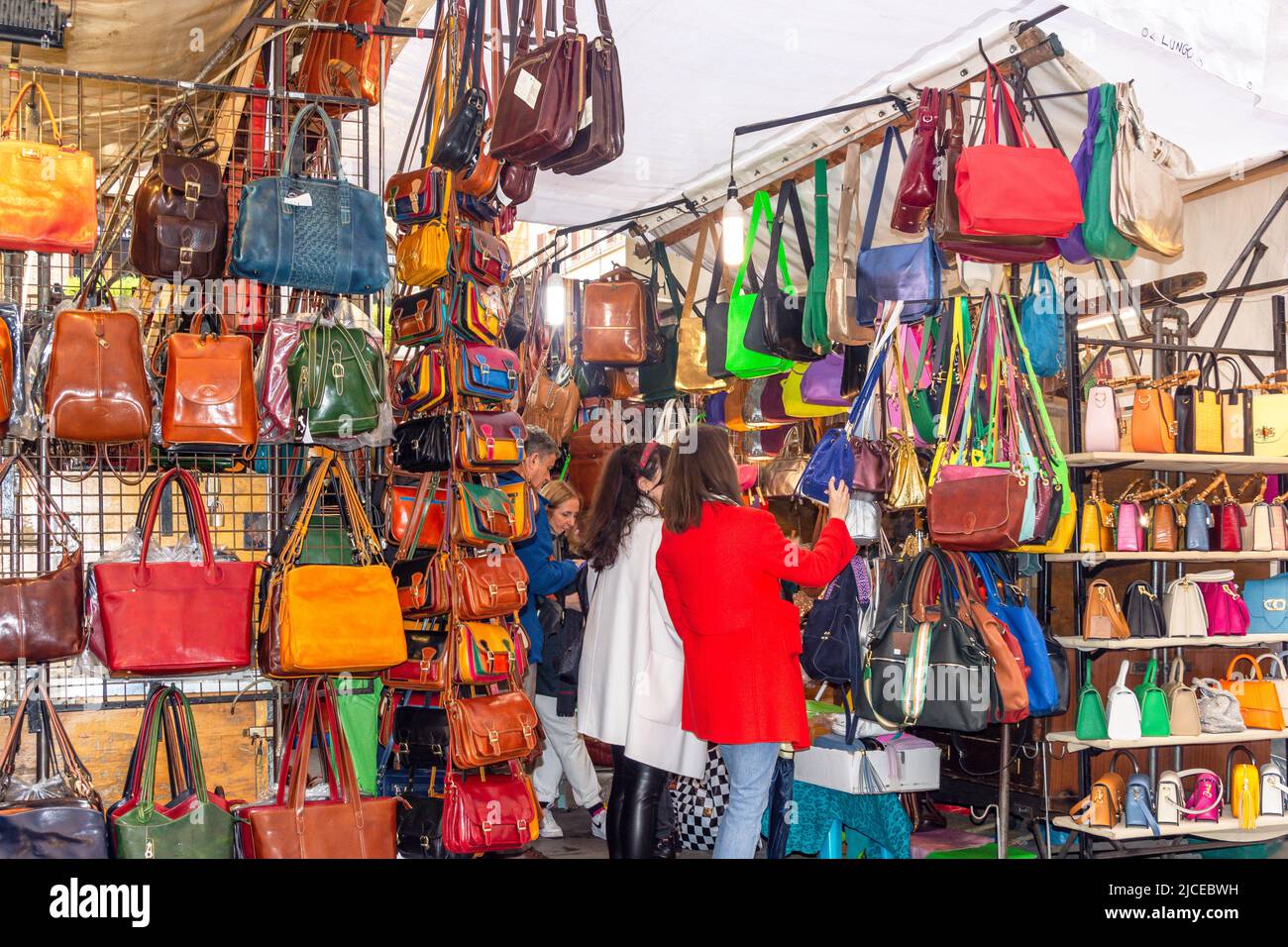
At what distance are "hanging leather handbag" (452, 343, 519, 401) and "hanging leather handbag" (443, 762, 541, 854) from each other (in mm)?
1326

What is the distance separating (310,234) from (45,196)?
725 mm

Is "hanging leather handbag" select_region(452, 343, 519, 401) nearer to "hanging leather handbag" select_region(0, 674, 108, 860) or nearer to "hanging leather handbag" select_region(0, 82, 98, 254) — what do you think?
"hanging leather handbag" select_region(0, 82, 98, 254)

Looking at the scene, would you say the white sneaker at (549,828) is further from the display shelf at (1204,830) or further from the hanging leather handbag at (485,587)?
the display shelf at (1204,830)

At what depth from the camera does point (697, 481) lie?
4223 mm

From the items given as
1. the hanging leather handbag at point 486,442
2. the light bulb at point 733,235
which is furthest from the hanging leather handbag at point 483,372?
the light bulb at point 733,235

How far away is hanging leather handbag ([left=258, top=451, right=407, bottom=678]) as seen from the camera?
3695 millimetres

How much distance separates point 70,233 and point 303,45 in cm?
251

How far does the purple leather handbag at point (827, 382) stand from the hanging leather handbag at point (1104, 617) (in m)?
1.36

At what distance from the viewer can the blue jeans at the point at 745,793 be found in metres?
4.22

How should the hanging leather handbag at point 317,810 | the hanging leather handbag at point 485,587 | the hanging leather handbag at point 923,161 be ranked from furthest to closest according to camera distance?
the hanging leather handbag at point 923,161
the hanging leather handbag at point 485,587
the hanging leather handbag at point 317,810

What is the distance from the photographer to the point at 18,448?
3613 millimetres

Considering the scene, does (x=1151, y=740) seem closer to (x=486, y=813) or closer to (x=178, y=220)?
(x=486, y=813)
